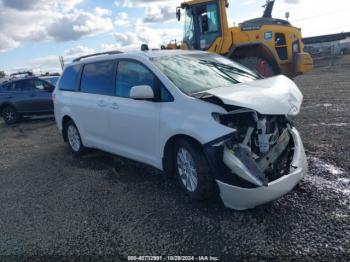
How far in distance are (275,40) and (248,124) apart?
8.83 metres

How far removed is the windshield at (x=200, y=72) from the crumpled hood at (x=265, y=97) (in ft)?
1.47

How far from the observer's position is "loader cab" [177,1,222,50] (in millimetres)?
11805

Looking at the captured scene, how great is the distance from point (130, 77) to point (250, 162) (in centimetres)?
247

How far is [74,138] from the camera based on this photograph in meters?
7.39

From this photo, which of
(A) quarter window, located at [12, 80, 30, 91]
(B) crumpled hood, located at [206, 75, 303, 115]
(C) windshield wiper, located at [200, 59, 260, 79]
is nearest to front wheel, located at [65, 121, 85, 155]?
(C) windshield wiper, located at [200, 59, 260, 79]

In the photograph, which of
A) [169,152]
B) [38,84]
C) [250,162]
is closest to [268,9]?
[38,84]

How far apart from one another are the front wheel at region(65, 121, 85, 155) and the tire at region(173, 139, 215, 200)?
3162 millimetres

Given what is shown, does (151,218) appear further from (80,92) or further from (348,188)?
(80,92)

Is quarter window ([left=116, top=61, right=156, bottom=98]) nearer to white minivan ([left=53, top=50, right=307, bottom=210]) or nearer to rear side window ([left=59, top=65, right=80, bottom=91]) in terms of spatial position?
white minivan ([left=53, top=50, right=307, bottom=210])

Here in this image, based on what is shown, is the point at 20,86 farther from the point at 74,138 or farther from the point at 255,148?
the point at 255,148

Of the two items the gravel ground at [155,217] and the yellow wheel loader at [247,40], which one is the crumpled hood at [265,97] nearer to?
the gravel ground at [155,217]

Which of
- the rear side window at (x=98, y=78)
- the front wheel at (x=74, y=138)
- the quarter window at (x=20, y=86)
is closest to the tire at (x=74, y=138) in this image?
the front wheel at (x=74, y=138)

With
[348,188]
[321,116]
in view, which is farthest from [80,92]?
[321,116]

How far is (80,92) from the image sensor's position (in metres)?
6.82
